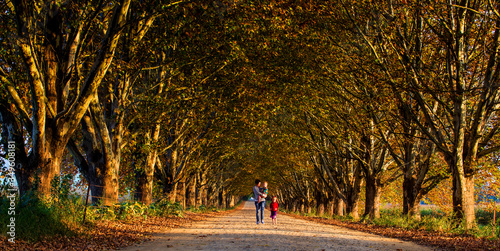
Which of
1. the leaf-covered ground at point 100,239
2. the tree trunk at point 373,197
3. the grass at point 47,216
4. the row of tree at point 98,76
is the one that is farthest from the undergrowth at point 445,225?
the grass at point 47,216

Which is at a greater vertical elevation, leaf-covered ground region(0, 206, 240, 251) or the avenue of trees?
the avenue of trees

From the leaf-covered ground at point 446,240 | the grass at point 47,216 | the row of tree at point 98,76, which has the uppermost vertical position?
the row of tree at point 98,76

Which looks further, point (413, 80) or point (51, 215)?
point (413, 80)

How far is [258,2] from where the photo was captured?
40.3 feet

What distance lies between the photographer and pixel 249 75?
16.5 m

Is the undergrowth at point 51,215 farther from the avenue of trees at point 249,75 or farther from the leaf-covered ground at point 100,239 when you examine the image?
the avenue of trees at point 249,75

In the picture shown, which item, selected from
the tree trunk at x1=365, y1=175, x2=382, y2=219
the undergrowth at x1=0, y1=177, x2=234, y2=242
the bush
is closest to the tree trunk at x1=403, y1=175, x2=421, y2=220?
the tree trunk at x1=365, y1=175, x2=382, y2=219

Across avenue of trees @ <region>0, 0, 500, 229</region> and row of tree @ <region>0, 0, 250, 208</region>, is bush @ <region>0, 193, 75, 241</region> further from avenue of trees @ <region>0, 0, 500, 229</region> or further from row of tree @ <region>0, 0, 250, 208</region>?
row of tree @ <region>0, 0, 250, 208</region>

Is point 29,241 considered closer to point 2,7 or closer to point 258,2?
point 2,7

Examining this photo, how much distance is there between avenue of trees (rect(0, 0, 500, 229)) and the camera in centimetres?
1033

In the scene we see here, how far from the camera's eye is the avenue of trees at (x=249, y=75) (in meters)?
10.3

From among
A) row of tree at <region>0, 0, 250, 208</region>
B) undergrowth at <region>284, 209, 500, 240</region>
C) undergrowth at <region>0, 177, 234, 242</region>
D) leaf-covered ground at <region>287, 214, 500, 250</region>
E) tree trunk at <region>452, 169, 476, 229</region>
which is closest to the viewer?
undergrowth at <region>0, 177, 234, 242</region>

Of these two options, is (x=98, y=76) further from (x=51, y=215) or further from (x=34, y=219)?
(x=34, y=219)

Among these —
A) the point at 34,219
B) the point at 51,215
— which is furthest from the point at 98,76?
the point at 34,219
